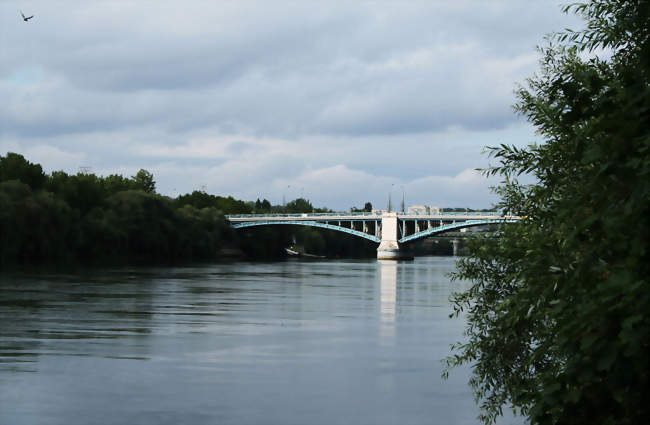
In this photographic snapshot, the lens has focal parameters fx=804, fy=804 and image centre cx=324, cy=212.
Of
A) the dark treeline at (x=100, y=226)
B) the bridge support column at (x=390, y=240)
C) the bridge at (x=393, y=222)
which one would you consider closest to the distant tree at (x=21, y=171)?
the dark treeline at (x=100, y=226)

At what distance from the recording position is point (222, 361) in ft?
64.9

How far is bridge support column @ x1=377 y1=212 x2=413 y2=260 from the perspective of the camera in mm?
107688

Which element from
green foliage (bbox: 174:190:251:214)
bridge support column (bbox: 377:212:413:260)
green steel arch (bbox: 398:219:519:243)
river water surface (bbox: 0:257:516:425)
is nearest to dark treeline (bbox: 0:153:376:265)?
green foliage (bbox: 174:190:251:214)

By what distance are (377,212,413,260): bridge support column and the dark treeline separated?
836 inches

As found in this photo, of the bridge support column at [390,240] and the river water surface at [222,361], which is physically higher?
the bridge support column at [390,240]

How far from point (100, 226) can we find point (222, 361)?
61627 mm

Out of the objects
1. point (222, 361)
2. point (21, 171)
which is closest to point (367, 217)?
point (21, 171)

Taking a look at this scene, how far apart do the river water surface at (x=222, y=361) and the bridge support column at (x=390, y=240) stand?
6899 centimetres

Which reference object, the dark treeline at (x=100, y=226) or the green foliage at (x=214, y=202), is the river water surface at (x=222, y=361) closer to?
the dark treeline at (x=100, y=226)

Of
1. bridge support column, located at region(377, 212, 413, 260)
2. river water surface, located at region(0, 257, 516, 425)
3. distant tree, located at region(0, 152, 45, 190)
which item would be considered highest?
distant tree, located at region(0, 152, 45, 190)

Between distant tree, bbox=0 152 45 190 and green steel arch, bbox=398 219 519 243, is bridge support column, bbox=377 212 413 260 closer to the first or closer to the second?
green steel arch, bbox=398 219 519 243

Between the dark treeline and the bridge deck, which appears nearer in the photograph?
the dark treeline

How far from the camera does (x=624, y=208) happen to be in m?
5.31

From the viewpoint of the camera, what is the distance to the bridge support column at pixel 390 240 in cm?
10769
